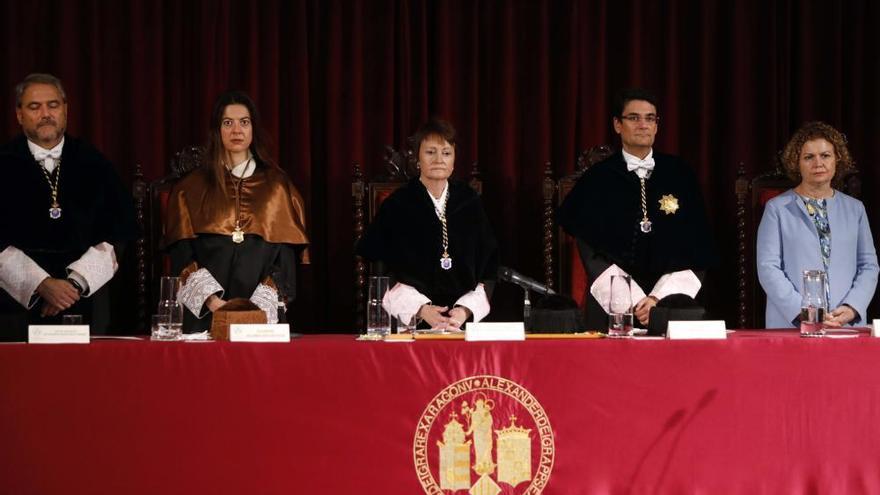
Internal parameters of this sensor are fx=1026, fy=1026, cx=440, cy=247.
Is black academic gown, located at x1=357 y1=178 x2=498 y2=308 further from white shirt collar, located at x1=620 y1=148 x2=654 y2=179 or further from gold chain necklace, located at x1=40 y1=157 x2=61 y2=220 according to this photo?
gold chain necklace, located at x1=40 y1=157 x2=61 y2=220

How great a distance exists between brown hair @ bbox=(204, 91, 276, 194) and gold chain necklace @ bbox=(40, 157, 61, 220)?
2.24 ft

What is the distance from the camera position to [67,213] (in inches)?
183

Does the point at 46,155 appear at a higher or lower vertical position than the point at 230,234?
higher

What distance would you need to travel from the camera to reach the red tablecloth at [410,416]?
3.13 meters

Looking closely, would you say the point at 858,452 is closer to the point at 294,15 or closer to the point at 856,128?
the point at 856,128

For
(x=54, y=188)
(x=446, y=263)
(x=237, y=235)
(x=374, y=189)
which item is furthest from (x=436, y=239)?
(x=54, y=188)

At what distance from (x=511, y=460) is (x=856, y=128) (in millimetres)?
3716

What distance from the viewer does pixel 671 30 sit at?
583 cm

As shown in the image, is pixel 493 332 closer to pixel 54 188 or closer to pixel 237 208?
pixel 237 208

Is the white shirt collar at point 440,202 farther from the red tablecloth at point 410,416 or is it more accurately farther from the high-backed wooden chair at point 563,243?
the red tablecloth at point 410,416

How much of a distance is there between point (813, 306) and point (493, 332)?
43.3 inches

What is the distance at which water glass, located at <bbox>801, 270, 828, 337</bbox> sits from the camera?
3438 mm

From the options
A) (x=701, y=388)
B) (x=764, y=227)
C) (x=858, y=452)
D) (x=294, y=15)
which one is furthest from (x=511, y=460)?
(x=294, y=15)

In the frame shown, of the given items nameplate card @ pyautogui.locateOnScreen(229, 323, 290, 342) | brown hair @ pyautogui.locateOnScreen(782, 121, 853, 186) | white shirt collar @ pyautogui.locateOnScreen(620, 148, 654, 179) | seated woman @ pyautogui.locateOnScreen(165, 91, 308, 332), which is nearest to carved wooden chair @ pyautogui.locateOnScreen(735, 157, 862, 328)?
brown hair @ pyautogui.locateOnScreen(782, 121, 853, 186)
